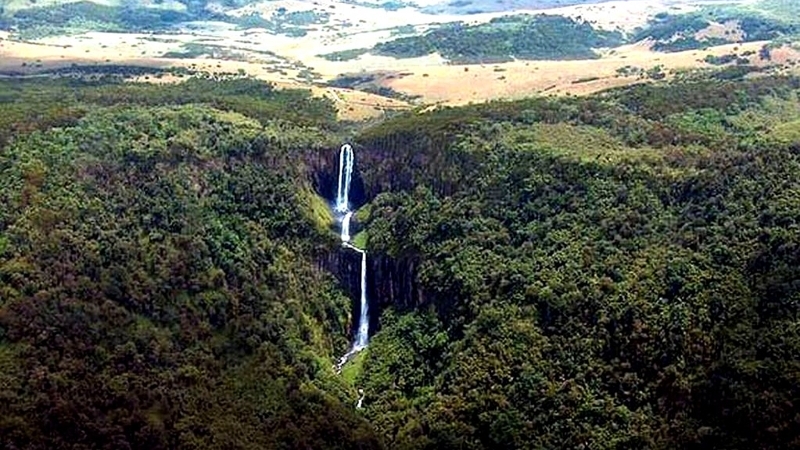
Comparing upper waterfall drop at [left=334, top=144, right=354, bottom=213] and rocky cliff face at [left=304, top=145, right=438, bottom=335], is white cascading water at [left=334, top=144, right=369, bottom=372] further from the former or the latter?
rocky cliff face at [left=304, top=145, right=438, bottom=335]

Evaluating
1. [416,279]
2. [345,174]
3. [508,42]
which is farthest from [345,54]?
[416,279]

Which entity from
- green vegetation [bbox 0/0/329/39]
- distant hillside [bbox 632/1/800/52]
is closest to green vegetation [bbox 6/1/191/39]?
green vegetation [bbox 0/0/329/39]

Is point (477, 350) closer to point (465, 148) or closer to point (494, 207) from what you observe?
point (494, 207)

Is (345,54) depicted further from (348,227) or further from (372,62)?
(348,227)

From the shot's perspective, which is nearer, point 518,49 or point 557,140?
point 557,140

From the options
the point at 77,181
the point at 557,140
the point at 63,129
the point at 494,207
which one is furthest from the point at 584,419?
the point at 63,129

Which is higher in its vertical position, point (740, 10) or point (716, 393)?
point (740, 10)
